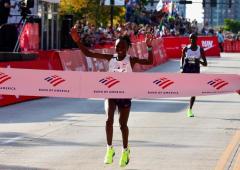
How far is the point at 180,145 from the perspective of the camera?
13062 mm

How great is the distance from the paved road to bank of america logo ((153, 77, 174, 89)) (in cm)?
112

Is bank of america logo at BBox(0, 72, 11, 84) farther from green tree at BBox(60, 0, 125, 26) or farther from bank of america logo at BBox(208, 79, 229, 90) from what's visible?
green tree at BBox(60, 0, 125, 26)

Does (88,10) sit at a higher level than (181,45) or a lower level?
higher

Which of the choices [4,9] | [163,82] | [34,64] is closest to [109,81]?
[163,82]

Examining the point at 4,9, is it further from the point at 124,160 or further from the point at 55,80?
the point at 124,160

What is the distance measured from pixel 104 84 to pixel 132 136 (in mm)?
3120

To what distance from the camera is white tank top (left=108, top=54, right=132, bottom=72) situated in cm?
1092

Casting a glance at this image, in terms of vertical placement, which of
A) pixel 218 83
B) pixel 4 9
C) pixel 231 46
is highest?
pixel 4 9

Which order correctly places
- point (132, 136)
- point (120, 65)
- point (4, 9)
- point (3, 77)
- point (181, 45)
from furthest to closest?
point (181, 45)
point (4, 9)
point (132, 136)
point (3, 77)
point (120, 65)

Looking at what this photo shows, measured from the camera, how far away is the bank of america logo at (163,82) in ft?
37.5

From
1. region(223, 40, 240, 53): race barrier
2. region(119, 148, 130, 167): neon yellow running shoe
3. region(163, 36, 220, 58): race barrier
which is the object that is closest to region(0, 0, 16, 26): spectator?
region(119, 148, 130, 167): neon yellow running shoe

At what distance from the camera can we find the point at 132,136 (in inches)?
561

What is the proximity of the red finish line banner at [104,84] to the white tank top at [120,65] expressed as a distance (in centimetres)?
17

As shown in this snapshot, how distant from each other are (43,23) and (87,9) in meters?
20.3
